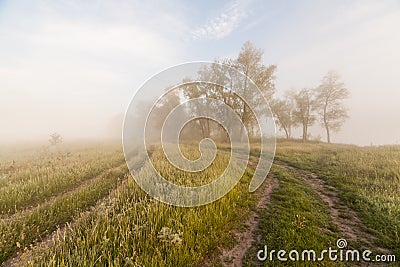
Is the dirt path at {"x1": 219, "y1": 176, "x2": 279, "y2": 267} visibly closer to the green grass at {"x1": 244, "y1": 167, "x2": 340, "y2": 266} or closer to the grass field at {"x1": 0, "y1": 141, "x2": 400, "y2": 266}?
the grass field at {"x1": 0, "y1": 141, "x2": 400, "y2": 266}

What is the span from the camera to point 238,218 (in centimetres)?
673

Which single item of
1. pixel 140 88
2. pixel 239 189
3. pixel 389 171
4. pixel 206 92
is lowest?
pixel 239 189

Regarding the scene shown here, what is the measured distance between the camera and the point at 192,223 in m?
5.57

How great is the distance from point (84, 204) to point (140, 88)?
5.97m

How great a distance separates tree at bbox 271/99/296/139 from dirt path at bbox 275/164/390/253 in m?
41.0

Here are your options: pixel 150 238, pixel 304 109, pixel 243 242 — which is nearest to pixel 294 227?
pixel 243 242

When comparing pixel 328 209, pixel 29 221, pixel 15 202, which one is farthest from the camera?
pixel 15 202

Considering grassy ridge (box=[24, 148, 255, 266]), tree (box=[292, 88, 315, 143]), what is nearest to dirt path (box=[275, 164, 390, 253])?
grassy ridge (box=[24, 148, 255, 266])

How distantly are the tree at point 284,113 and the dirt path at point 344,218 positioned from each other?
41032 mm

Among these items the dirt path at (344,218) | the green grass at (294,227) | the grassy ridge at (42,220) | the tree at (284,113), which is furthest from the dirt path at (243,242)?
the tree at (284,113)

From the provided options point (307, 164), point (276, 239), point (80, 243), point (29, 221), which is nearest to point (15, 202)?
point (29, 221)

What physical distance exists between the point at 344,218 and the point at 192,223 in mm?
5877

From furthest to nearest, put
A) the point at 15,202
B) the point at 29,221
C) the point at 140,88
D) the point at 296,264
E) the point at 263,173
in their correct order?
the point at 263,173, the point at 15,202, the point at 140,88, the point at 29,221, the point at 296,264

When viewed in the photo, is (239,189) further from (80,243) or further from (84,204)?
(84,204)
